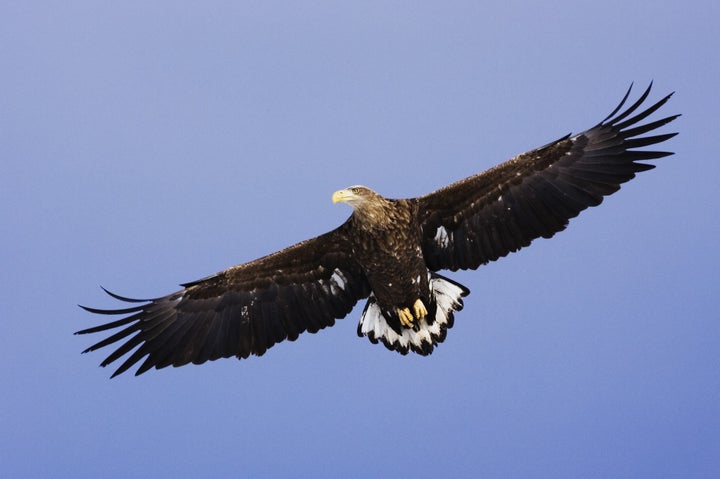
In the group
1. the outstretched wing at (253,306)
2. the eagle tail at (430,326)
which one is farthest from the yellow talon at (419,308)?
the outstretched wing at (253,306)

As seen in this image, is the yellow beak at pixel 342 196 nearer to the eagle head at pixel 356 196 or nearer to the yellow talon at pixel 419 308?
the eagle head at pixel 356 196

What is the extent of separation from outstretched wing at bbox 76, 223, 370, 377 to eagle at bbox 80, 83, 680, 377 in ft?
0.04

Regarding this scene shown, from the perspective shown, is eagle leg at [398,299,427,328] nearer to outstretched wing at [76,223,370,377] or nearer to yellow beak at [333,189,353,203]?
outstretched wing at [76,223,370,377]

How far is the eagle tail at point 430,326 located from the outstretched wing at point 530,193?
249 millimetres

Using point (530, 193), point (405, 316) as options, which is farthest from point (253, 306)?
point (530, 193)

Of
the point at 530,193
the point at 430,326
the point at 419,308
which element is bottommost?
the point at 430,326

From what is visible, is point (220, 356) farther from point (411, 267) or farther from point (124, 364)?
point (411, 267)

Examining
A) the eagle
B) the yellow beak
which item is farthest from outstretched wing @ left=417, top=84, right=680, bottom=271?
the yellow beak

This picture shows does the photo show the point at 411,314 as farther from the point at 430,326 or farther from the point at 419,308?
the point at 430,326

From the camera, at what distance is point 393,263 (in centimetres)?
1161

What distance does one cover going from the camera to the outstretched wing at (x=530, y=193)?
11.6 metres

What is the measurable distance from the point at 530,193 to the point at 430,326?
178cm

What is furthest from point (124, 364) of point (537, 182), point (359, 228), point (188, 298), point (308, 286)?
point (537, 182)

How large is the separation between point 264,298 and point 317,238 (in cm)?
92
